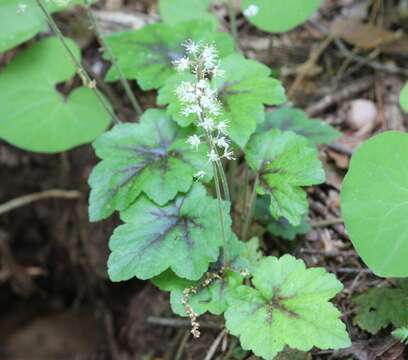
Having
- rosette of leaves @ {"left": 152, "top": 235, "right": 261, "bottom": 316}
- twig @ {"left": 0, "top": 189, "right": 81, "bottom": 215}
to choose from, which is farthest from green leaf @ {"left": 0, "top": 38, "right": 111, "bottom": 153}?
rosette of leaves @ {"left": 152, "top": 235, "right": 261, "bottom": 316}

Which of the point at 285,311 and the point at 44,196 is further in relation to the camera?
the point at 44,196

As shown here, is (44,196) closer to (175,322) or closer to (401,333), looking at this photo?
(175,322)

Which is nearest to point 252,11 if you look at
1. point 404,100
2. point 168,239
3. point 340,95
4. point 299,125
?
point 299,125

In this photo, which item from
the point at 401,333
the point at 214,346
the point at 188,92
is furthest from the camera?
the point at 214,346

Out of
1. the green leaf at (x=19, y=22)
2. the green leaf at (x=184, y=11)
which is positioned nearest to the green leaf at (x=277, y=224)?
the green leaf at (x=184, y=11)

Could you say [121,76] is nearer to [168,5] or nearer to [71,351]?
[168,5]

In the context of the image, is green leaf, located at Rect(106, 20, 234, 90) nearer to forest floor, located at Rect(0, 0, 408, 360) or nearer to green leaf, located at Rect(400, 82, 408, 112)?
forest floor, located at Rect(0, 0, 408, 360)

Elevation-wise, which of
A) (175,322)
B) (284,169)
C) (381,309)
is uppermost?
(284,169)

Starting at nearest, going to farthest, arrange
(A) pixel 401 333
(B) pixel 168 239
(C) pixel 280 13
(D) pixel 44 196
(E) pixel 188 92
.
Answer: (E) pixel 188 92, (A) pixel 401 333, (B) pixel 168 239, (C) pixel 280 13, (D) pixel 44 196

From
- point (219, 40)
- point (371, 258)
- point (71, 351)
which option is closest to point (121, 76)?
point (219, 40)
